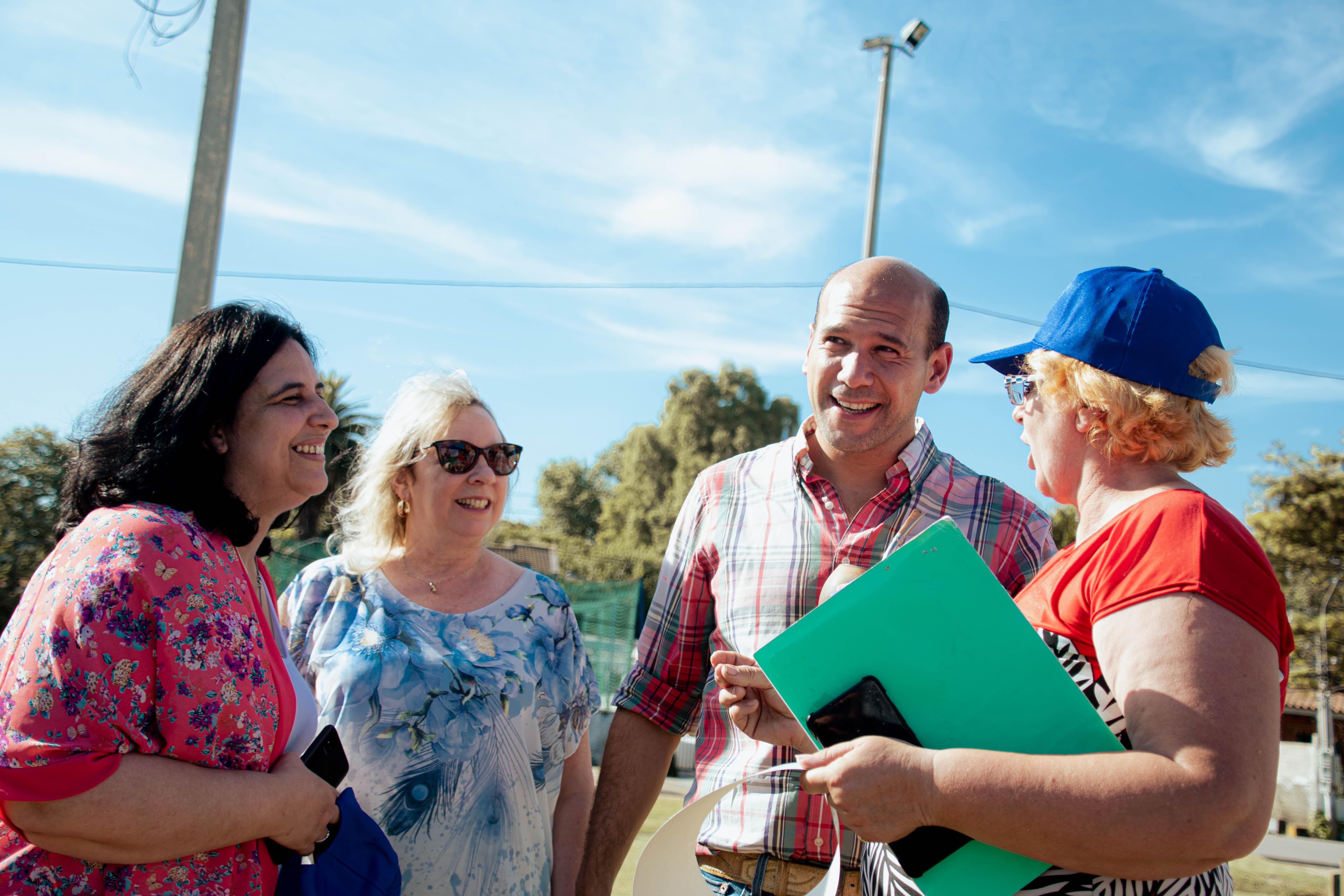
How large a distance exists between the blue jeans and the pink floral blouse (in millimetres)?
961

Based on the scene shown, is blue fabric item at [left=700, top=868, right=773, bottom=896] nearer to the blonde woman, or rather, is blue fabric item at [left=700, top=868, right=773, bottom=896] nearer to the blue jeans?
the blue jeans

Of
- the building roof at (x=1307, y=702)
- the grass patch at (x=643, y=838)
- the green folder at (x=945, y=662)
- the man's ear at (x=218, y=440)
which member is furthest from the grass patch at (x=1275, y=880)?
the building roof at (x=1307, y=702)

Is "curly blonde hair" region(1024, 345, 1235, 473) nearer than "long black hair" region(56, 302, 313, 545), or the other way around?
"curly blonde hair" region(1024, 345, 1235, 473)

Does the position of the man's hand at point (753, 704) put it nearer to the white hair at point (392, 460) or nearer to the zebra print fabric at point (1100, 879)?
the zebra print fabric at point (1100, 879)

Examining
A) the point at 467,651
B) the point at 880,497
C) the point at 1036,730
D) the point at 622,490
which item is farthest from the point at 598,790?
the point at 622,490

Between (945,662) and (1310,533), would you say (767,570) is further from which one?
(1310,533)

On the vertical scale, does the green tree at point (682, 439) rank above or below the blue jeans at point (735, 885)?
above

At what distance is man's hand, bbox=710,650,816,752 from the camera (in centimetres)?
175

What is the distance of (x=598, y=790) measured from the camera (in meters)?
2.39

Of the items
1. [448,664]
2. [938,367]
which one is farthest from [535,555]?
[938,367]

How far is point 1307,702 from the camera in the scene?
23453 millimetres

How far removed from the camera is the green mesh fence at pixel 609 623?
14.1m

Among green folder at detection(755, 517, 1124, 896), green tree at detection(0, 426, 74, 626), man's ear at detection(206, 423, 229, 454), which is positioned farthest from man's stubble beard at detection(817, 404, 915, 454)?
green tree at detection(0, 426, 74, 626)

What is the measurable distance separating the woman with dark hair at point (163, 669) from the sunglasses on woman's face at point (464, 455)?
77cm
